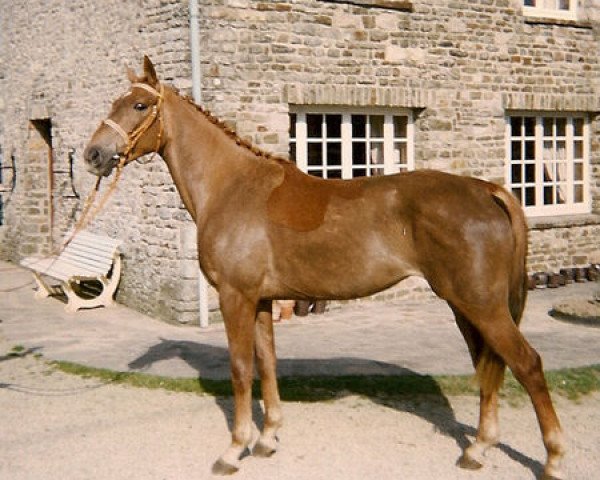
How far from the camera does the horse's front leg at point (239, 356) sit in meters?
4.49

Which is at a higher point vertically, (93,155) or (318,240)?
(93,155)

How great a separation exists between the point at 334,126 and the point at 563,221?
14.4 ft

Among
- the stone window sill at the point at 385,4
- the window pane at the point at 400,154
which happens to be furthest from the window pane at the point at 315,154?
the stone window sill at the point at 385,4

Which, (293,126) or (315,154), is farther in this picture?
(315,154)

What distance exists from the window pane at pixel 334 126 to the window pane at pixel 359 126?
25 cm

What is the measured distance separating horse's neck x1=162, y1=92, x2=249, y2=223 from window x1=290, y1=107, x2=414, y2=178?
4741mm

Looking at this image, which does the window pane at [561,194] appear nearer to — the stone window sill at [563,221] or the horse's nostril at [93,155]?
the stone window sill at [563,221]

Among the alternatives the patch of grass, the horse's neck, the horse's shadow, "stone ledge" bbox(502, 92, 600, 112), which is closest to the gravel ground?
the horse's shadow

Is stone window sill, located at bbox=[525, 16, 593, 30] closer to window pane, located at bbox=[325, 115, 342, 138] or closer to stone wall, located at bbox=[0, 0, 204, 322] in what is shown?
window pane, located at bbox=[325, 115, 342, 138]

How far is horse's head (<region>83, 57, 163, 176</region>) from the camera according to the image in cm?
460

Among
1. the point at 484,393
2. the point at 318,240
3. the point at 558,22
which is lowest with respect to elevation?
the point at 484,393

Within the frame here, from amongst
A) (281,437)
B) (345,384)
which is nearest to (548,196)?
(345,384)

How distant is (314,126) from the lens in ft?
32.0

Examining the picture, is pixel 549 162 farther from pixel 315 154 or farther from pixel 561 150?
pixel 315 154
